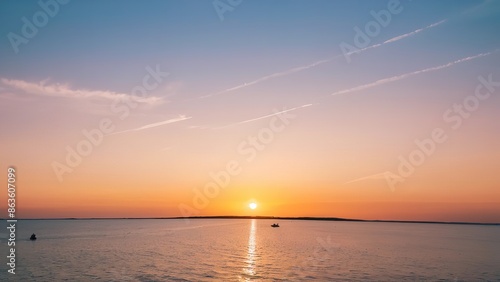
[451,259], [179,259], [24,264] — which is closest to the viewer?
[24,264]

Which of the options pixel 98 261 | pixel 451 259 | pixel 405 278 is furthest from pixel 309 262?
pixel 98 261

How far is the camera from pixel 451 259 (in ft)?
280

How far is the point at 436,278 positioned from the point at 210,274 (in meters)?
35.6

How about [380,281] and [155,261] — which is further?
[155,261]

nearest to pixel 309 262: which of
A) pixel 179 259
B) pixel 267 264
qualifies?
pixel 267 264

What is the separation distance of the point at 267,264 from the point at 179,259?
18971mm

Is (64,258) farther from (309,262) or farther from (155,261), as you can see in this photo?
(309,262)

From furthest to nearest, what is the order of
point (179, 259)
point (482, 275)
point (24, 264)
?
1. point (179, 259)
2. point (24, 264)
3. point (482, 275)

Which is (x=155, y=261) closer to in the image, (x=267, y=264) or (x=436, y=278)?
(x=267, y=264)

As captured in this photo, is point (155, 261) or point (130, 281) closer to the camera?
point (130, 281)

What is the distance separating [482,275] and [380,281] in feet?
70.5

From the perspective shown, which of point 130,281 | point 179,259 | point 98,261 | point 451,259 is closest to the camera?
point 130,281

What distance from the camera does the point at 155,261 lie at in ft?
245

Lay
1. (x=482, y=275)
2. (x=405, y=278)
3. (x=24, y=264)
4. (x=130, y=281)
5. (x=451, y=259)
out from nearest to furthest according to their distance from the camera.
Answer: (x=130, y=281)
(x=405, y=278)
(x=482, y=275)
(x=24, y=264)
(x=451, y=259)
